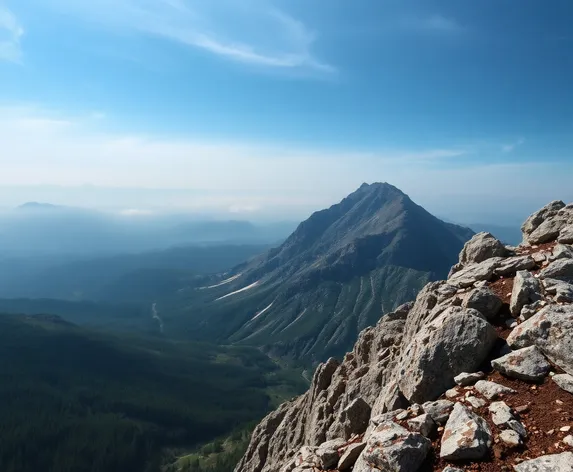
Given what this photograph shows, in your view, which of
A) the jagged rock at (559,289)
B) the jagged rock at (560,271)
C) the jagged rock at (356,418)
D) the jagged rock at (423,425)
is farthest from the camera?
the jagged rock at (356,418)

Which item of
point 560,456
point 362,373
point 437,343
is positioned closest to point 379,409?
point 437,343

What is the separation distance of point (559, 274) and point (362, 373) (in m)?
27.2

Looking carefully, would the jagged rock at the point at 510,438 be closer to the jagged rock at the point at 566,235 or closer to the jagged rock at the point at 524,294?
the jagged rock at the point at 524,294

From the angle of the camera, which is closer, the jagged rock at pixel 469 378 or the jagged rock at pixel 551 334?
the jagged rock at pixel 551 334

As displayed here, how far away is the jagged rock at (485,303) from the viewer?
75.8 feet

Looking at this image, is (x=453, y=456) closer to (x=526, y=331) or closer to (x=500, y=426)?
(x=500, y=426)

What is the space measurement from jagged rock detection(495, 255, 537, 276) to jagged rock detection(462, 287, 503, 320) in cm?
415

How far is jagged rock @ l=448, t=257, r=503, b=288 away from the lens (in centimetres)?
2783

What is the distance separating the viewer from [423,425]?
17266 millimetres

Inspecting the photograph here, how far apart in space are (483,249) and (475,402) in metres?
19.0

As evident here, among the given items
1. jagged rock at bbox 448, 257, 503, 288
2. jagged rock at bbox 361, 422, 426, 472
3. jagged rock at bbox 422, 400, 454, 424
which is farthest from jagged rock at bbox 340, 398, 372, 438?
jagged rock at bbox 361, 422, 426, 472

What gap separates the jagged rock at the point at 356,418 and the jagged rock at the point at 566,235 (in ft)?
60.8

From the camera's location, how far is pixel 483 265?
95.8ft

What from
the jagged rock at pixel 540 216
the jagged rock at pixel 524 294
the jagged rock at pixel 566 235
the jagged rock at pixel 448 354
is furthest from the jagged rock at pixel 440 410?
the jagged rock at pixel 540 216
